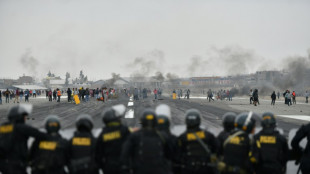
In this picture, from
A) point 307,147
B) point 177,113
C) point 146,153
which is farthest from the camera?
point 177,113

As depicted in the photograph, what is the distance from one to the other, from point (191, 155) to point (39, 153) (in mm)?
2260

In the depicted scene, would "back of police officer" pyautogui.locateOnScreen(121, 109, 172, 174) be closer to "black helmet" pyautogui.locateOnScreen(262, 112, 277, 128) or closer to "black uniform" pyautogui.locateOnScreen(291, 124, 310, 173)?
"black helmet" pyautogui.locateOnScreen(262, 112, 277, 128)

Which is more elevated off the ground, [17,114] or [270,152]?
[17,114]

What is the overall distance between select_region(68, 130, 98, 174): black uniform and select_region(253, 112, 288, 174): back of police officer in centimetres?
255

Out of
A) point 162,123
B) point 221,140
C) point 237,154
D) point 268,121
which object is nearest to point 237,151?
point 237,154

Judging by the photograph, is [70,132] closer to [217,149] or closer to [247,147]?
[217,149]

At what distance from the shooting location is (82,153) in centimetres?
418

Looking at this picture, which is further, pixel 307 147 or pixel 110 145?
pixel 307 147

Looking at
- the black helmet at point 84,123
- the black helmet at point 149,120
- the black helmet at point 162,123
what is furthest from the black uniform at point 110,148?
the black helmet at point 162,123

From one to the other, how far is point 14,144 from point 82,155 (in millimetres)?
1031

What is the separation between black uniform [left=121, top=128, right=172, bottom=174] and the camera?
150 inches

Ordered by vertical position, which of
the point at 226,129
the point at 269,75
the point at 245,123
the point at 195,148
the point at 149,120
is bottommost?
the point at 195,148

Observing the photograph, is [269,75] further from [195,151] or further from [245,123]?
[195,151]

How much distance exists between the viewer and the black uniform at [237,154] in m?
4.17
